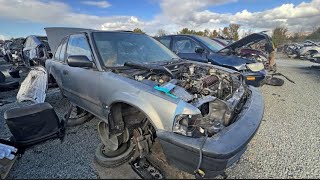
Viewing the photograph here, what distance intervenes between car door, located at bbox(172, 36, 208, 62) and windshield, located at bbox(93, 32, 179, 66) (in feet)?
7.14

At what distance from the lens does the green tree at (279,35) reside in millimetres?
28772

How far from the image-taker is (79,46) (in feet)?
11.6

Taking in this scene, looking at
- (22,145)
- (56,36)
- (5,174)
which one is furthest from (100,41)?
(56,36)

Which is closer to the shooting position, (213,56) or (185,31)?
(213,56)

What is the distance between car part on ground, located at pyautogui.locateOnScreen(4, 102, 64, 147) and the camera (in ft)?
9.02

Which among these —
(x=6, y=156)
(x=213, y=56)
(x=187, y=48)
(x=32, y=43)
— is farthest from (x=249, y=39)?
(x=32, y=43)

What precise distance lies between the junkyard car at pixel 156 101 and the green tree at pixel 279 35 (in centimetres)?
2948

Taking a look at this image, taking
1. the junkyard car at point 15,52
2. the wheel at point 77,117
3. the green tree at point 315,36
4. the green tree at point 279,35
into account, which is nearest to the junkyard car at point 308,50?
the green tree at point 279,35

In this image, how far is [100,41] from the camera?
3.23 m

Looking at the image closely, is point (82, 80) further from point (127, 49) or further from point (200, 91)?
point (200, 91)

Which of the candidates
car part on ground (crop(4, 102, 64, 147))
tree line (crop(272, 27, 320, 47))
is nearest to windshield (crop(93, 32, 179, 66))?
car part on ground (crop(4, 102, 64, 147))

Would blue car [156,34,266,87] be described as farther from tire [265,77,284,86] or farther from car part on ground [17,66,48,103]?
car part on ground [17,66,48,103]

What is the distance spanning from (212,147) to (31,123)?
241 centimetres

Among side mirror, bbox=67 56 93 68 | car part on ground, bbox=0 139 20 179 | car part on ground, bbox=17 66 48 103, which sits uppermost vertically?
side mirror, bbox=67 56 93 68
